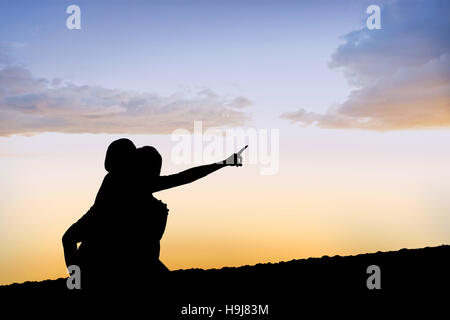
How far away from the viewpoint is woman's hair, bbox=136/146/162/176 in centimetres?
590

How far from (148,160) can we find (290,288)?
15.8ft

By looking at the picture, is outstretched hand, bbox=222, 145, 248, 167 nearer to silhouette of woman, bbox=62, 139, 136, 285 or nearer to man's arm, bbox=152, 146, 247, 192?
man's arm, bbox=152, 146, 247, 192

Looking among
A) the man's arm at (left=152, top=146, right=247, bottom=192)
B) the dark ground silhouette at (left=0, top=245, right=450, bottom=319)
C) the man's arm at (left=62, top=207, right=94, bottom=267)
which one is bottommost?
the dark ground silhouette at (left=0, top=245, right=450, bottom=319)

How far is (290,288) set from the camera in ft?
30.4

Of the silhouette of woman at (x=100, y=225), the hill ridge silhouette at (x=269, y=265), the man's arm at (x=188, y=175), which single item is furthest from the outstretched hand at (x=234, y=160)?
the hill ridge silhouette at (x=269, y=265)

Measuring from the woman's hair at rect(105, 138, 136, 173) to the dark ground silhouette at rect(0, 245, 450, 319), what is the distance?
1401mm

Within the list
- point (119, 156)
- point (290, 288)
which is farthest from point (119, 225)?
point (290, 288)

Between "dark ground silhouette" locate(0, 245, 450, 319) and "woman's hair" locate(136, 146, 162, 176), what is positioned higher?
"woman's hair" locate(136, 146, 162, 176)

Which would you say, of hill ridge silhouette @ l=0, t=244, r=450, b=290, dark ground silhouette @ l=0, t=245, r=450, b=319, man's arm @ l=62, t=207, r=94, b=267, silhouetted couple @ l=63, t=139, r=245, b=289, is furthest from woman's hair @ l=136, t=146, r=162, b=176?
hill ridge silhouette @ l=0, t=244, r=450, b=290

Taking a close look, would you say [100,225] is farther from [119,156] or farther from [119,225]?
[119,156]
